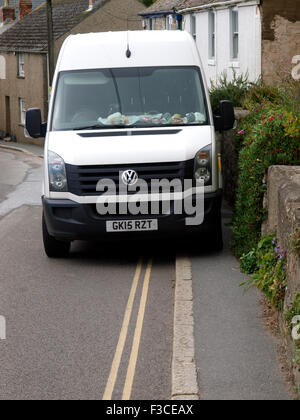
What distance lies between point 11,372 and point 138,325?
5.06ft

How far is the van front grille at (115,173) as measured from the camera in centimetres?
959

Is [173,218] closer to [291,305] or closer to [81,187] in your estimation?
[81,187]

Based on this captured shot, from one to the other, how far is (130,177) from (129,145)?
16.4 inches

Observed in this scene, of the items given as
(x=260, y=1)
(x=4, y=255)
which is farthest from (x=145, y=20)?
(x=4, y=255)

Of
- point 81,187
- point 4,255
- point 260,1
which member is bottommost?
point 4,255

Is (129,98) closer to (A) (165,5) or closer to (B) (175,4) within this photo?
(B) (175,4)

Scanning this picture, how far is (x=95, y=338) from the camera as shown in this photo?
714cm

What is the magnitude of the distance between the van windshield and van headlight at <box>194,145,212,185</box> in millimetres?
651

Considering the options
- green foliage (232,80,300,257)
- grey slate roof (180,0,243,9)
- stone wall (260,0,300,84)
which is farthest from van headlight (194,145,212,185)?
grey slate roof (180,0,243,9)

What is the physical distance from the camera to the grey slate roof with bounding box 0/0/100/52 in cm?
4566

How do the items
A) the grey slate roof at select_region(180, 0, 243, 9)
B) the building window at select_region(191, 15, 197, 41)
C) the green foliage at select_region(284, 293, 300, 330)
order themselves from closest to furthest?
the green foliage at select_region(284, 293, 300, 330) → the grey slate roof at select_region(180, 0, 243, 9) → the building window at select_region(191, 15, 197, 41)

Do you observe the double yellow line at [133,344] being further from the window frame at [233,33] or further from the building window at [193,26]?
the building window at [193,26]

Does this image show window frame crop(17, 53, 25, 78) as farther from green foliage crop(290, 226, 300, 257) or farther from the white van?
green foliage crop(290, 226, 300, 257)

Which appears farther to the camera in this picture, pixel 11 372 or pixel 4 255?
pixel 4 255
